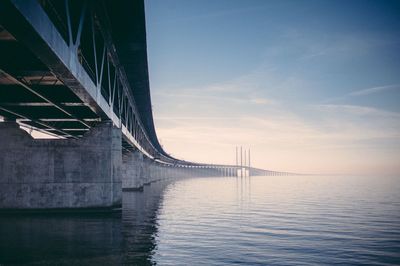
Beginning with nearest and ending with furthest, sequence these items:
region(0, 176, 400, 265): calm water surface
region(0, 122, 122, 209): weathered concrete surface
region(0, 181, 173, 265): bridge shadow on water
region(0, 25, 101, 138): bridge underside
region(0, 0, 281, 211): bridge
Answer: region(0, 181, 173, 265): bridge shadow on water
region(0, 176, 400, 265): calm water surface
region(0, 25, 101, 138): bridge underside
region(0, 0, 281, 211): bridge
region(0, 122, 122, 209): weathered concrete surface

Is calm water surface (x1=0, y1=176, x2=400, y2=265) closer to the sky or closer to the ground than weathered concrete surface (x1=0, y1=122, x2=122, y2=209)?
closer to the ground

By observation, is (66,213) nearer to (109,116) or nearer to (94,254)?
(109,116)

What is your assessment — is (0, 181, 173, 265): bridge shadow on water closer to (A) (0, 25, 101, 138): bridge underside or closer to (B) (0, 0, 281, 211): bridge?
(B) (0, 0, 281, 211): bridge

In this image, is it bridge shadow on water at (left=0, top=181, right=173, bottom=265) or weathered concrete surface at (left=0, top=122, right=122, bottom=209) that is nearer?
bridge shadow on water at (left=0, top=181, right=173, bottom=265)

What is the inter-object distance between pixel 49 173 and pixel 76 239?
9156 millimetres

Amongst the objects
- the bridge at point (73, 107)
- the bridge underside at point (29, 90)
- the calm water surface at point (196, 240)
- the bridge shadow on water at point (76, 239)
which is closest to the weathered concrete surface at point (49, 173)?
the bridge at point (73, 107)

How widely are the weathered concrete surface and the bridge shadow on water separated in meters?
0.93

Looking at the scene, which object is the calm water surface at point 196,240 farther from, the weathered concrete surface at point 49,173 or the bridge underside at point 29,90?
the bridge underside at point 29,90

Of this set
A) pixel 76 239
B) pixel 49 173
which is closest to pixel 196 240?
pixel 76 239

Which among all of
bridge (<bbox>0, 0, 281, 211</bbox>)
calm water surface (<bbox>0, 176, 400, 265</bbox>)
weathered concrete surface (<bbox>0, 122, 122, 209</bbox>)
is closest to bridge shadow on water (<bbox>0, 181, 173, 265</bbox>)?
calm water surface (<bbox>0, 176, 400, 265</bbox>)

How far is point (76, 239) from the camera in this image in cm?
1425

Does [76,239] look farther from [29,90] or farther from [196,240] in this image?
[29,90]

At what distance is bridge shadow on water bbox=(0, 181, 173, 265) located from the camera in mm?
11031

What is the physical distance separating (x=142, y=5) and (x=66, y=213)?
44.7ft
